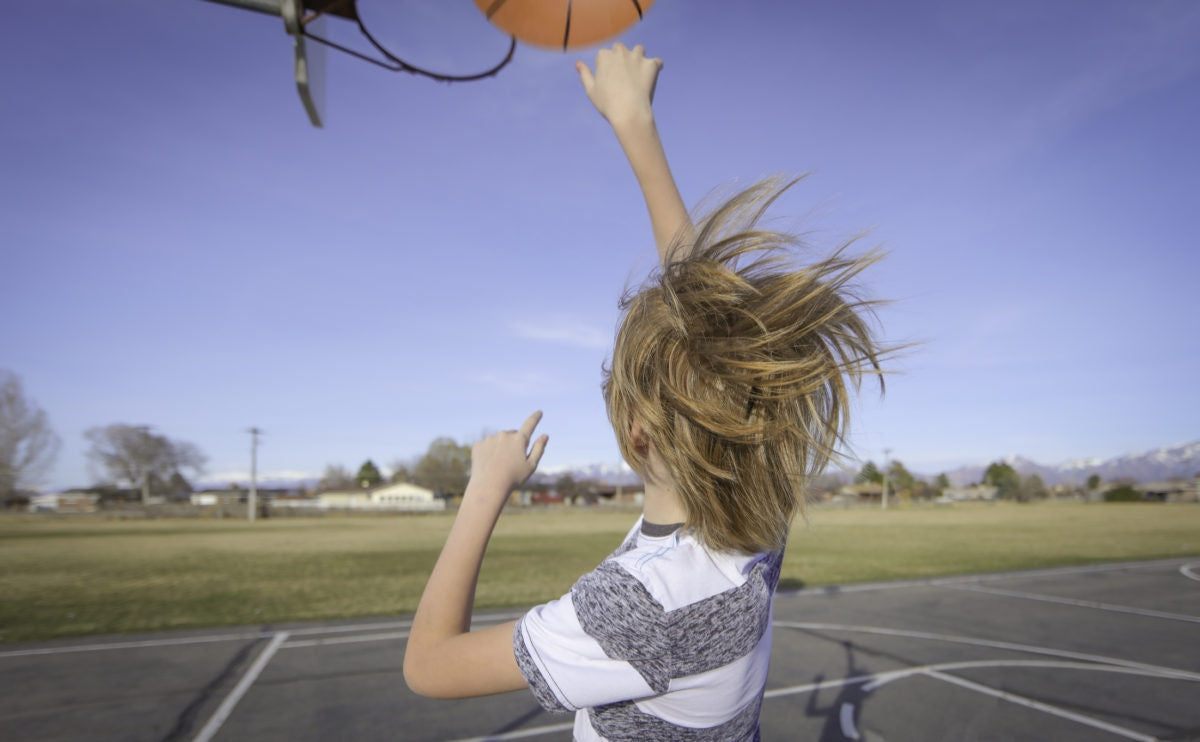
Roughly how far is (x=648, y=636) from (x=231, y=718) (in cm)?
752

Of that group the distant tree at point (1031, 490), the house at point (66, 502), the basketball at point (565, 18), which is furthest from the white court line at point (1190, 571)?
the house at point (66, 502)

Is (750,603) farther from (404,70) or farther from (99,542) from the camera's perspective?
(99,542)

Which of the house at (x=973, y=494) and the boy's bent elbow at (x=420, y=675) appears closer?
the boy's bent elbow at (x=420, y=675)

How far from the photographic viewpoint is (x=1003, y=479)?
121188 millimetres

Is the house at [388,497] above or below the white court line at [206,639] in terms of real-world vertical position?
below

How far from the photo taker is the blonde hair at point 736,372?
3.75 ft

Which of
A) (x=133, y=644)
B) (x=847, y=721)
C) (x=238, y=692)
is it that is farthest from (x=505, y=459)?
(x=133, y=644)

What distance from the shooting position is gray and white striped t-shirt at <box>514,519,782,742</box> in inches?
43.0

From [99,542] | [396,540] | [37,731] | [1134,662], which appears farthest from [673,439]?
[99,542]

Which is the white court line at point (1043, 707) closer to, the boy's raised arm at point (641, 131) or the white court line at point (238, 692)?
the boy's raised arm at point (641, 131)

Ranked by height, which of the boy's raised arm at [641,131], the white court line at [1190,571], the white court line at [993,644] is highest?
the boy's raised arm at [641,131]

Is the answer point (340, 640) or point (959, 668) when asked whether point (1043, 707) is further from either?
point (340, 640)

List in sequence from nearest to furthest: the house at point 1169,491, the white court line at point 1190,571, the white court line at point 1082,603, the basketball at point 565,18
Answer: the basketball at point 565,18 < the white court line at point 1082,603 < the white court line at point 1190,571 < the house at point 1169,491

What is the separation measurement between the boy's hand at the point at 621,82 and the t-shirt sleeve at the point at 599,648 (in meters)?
1.17
